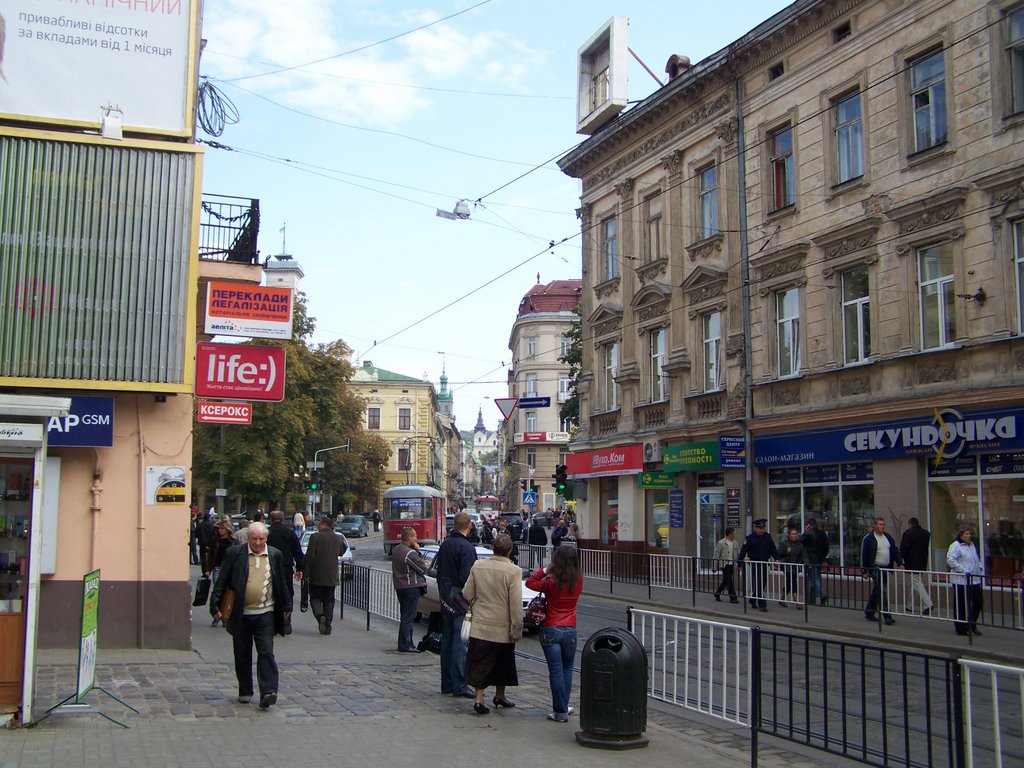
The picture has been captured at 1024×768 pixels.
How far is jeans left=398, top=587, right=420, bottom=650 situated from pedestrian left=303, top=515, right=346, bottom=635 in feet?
7.29

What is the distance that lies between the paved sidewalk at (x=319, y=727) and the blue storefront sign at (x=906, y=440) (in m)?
11.3

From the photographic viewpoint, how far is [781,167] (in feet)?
85.4

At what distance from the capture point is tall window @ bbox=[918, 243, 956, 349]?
67.3 feet

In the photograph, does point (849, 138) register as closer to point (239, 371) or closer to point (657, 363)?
point (657, 363)

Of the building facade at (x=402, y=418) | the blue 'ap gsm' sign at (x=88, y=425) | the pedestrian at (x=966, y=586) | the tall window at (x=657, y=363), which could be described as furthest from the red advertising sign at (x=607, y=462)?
the building facade at (x=402, y=418)

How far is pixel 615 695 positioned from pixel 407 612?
570cm

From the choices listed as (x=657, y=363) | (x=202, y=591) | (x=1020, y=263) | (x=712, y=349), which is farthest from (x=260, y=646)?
(x=657, y=363)

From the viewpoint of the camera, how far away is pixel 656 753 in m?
8.08

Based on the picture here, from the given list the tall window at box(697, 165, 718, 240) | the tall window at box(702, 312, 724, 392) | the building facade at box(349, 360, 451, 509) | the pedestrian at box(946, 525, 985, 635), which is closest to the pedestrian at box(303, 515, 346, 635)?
the pedestrian at box(946, 525, 985, 635)

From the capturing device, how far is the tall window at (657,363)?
30.8 metres

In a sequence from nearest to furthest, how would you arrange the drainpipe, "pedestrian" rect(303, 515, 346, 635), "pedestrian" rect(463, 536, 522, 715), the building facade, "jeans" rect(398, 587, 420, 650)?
"pedestrian" rect(463, 536, 522, 715)
"jeans" rect(398, 587, 420, 650)
"pedestrian" rect(303, 515, 346, 635)
the drainpipe
the building facade

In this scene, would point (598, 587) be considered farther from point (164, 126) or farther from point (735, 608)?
point (164, 126)

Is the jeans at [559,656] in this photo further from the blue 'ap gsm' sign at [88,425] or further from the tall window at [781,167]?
the tall window at [781,167]

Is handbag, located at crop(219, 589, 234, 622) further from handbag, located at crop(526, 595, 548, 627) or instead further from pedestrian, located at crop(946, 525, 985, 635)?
pedestrian, located at crop(946, 525, 985, 635)
